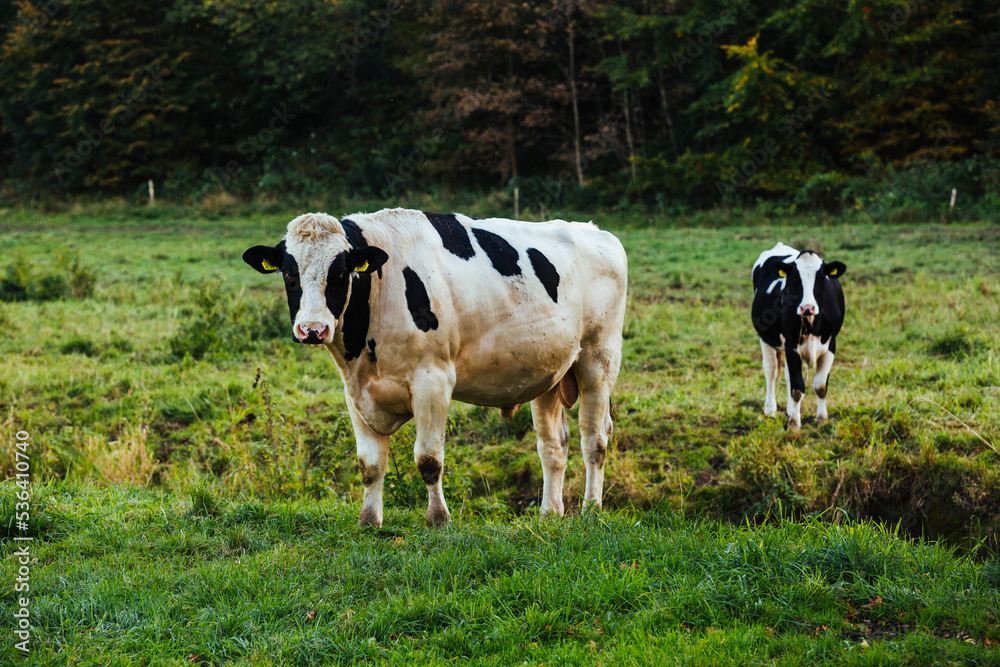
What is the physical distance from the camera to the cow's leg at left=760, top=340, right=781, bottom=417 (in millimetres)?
9133

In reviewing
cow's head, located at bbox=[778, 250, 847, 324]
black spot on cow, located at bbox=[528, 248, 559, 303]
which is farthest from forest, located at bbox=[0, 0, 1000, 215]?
black spot on cow, located at bbox=[528, 248, 559, 303]

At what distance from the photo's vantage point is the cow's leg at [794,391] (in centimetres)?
880

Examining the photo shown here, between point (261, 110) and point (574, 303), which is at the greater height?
point (261, 110)

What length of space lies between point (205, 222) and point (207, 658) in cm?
2609

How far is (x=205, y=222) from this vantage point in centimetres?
2812

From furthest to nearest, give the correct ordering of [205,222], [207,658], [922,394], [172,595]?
[205,222], [922,394], [172,595], [207,658]

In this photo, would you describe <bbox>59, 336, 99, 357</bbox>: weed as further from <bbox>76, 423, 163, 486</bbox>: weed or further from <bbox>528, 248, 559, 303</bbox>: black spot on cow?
<bbox>528, 248, 559, 303</bbox>: black spot on cow

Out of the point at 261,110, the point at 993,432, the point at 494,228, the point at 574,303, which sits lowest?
the point at 993,432

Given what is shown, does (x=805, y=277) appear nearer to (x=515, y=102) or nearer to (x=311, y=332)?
(x=311, y=332)

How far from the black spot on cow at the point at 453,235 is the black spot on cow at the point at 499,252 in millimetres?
106

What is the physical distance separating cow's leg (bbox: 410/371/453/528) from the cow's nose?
0.82 meters

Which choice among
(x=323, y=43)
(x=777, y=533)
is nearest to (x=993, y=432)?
(x=777, y=533)

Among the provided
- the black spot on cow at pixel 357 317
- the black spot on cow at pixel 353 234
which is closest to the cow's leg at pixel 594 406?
the black spot on cow at pixel 357 317

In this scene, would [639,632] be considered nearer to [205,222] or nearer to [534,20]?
[205,222]
